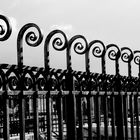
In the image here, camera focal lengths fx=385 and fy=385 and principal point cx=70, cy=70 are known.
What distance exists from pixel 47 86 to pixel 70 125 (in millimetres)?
546

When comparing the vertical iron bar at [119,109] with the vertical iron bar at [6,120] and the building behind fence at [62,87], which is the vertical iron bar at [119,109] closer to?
the building behind fence at [62,87]

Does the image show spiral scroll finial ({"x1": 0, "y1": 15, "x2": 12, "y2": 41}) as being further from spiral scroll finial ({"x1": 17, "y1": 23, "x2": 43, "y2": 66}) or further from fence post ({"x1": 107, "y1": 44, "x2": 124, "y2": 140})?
fence post ({"x1": 107, "y1": 44, "x2": 124, "y2": 140})

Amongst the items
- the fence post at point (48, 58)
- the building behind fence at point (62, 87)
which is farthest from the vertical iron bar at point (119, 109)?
the fence post at point (48, 58)

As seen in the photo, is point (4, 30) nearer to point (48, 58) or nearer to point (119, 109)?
point (48, 58)

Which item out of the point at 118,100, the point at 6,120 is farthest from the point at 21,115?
the point at 118,100

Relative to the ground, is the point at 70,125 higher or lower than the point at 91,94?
lower

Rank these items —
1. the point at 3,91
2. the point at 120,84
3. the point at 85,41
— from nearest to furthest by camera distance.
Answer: the point at 3,91 < the point at 85,41 < the point at 120,84

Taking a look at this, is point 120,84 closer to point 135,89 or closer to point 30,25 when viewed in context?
point 135,89

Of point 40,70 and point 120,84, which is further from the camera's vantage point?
point 120,84

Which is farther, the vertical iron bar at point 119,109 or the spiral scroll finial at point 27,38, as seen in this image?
the vertical iron bar at point 119,109

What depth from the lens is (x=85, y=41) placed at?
13.5 feet

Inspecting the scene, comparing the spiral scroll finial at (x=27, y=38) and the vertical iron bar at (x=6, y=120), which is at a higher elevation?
the spiral scroll finial at (x=27, y=38)

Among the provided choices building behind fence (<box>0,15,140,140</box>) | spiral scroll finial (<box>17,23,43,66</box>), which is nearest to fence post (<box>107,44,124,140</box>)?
building behind fence (<box>0,15,140,140</box>)

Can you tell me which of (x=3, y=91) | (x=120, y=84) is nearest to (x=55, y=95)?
(x=3, y=91)
